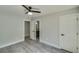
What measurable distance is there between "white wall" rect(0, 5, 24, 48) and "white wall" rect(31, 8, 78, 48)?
189 centimetres

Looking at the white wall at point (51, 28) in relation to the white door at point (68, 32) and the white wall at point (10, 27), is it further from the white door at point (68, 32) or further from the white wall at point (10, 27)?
the white wall at point (10, 27)

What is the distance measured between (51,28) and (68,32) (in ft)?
4.70

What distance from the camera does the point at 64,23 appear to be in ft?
13.6

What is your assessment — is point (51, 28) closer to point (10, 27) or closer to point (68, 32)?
point (68, 32)

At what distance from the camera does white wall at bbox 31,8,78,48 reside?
15.2ft

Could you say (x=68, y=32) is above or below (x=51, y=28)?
below

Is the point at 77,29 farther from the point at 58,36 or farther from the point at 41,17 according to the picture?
the point at 41,17

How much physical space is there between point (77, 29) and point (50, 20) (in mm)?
2067

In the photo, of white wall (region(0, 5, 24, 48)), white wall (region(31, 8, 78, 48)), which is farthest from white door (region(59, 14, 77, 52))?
white wall (region(0, 5, 24, 48))

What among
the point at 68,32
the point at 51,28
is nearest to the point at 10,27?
the point at 51,28

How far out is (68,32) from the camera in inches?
154

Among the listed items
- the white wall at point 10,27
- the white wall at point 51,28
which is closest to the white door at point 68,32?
the white wall at point 51,28
